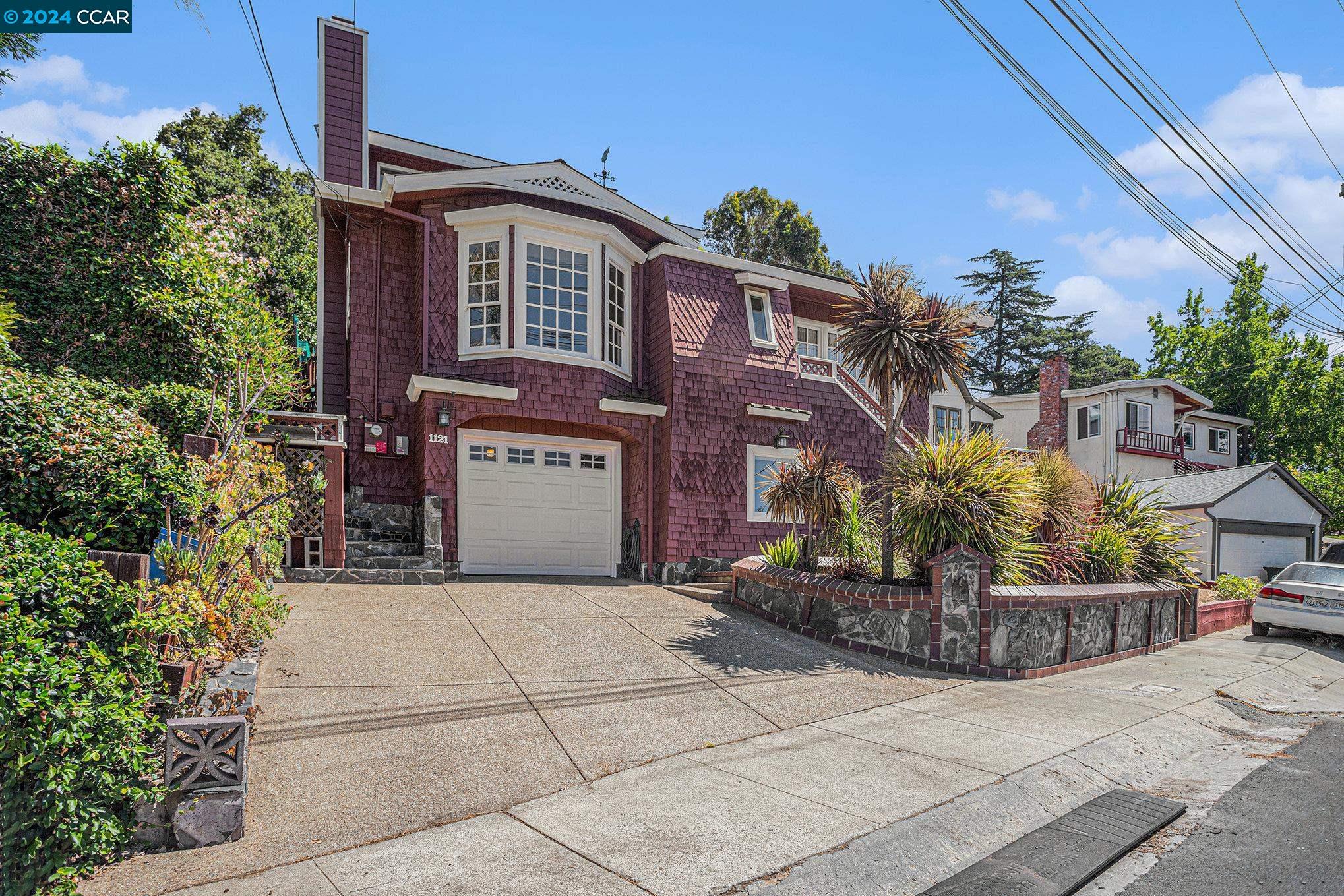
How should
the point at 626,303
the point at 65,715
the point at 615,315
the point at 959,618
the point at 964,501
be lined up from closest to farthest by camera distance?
the point at 65,715
the point at 959,618
the point at 964,501
the point at 615,315
the point at 626,303

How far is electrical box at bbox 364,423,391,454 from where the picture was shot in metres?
13.2

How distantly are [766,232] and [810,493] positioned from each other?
2662 centimetres

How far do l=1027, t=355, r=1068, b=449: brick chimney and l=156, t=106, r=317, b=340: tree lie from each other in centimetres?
2482

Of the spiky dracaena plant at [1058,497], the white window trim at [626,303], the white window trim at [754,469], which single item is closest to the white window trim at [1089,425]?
the spiky dracaena plant at [1058,497]

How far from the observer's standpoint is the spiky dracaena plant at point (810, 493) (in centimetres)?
1140

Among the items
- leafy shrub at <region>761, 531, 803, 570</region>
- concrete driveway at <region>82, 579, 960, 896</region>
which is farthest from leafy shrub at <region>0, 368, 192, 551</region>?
leafy shrub at <region>761, 531, 803, 570</region>

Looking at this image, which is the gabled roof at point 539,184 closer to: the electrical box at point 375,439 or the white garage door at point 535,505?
the electrical box at point 375,439

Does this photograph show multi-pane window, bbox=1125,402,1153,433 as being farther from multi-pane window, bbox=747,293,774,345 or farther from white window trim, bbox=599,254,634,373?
white window trim, bbox=599,254,634,373

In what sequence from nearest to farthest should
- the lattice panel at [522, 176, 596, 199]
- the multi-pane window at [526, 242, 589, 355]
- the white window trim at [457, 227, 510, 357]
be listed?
the white window trim at [457, 227, 510, 357] < the multi-pane window at [526, 242, 589, 355] < the lattice panel at [522, 176, 596, 199]

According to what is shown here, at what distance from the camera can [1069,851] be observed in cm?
464

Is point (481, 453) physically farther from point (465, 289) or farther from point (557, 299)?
point (557, 299)

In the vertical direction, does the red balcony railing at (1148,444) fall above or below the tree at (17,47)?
below

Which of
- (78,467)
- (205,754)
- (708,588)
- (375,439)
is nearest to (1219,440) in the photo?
(708,588)

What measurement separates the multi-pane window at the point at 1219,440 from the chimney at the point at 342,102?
37.2m
